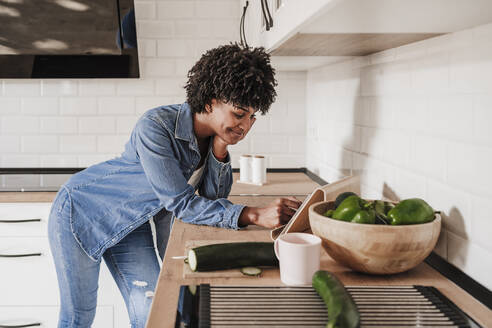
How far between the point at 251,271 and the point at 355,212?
260mm

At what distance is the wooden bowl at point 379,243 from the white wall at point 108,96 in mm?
1947

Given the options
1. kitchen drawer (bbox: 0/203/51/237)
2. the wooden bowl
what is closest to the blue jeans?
kitchen drawer (bbox: 0/203/51/237)

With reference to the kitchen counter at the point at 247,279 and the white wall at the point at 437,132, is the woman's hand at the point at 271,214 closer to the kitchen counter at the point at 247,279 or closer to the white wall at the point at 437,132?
the kitchen counter at the point at 247,279

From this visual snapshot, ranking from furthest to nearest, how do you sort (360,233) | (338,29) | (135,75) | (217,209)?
(135,75) < (217,209) < (338,29) < (360,233)

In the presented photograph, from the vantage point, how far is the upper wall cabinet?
2.85 ft

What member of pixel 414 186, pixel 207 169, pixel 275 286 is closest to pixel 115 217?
pixel 207 169

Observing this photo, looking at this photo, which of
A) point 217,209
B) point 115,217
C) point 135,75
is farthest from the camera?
point 135,75

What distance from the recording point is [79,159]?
9.45 ft

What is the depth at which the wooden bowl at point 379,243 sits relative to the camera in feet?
3.32

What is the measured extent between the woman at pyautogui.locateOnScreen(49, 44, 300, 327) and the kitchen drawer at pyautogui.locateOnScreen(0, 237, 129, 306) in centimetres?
45

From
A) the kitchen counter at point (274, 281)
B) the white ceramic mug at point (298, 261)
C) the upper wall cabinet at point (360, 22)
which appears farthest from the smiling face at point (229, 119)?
the white ceramic mug at point (298, 261)

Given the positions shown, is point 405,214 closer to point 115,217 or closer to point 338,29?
point 338,29

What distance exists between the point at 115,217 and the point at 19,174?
132 cm

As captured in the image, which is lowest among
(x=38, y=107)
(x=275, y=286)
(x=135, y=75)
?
(x=275, y=286)
